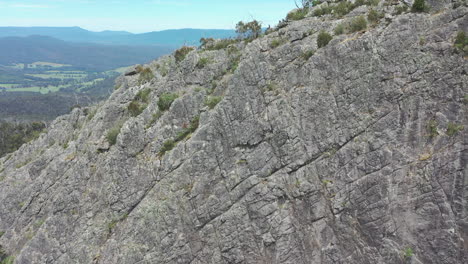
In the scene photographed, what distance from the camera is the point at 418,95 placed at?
23.4m

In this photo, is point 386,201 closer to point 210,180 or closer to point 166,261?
point 210,180

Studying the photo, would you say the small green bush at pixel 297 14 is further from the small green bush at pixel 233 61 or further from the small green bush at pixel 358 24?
the small green bush at pixel 358 24

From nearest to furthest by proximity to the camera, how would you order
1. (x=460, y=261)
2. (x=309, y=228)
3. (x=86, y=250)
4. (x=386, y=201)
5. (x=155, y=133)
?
(x=460, y=261) < (x=386, y=201) < (x=309, y=228) < (x=86, y=250) < (x=155, y=133)

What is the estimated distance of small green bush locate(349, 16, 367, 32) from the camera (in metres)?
26.6

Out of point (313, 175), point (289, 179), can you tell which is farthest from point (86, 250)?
point (313, 175)

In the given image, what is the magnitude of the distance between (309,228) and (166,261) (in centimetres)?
1170

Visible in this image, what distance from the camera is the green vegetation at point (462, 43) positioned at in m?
23.0

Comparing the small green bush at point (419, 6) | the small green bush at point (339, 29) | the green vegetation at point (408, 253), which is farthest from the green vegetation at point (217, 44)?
the green vegetation at point (408, 253)

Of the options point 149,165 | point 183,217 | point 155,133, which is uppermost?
point 155,133

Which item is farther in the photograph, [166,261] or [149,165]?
[149,165]

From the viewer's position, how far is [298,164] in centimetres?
2564

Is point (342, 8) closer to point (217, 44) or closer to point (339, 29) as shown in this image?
point (339, 29)

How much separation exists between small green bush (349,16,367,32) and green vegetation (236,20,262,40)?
11.8 metres

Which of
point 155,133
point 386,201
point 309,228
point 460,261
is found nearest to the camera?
point 460,261
